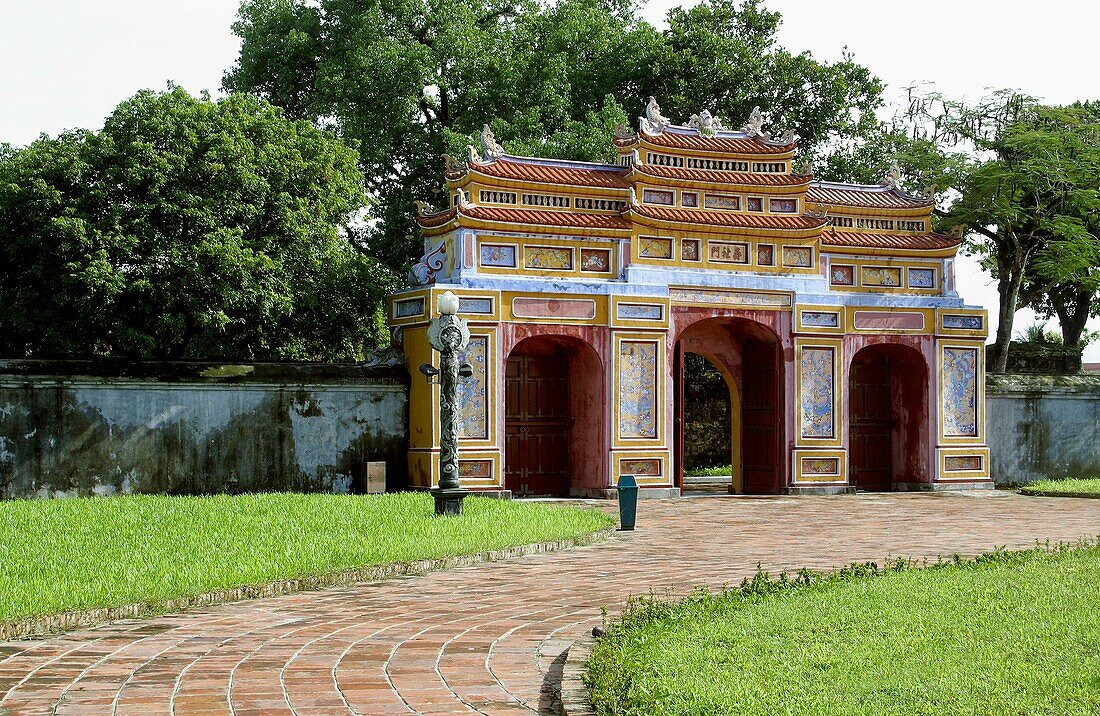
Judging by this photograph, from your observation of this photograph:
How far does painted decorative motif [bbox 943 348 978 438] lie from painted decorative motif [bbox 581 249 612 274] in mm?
6945

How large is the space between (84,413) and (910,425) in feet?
48.9

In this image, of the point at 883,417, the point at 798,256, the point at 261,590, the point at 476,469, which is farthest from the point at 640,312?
the point at 261,590

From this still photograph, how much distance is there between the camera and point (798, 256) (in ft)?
77.6

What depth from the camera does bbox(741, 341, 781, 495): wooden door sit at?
23.9m

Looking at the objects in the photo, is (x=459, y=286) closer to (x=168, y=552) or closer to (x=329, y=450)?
(x=329, y=450)

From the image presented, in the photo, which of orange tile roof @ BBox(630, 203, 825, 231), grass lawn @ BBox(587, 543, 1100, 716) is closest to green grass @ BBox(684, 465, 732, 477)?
orange tile roof @ BBox(630, 203, 825, 231)

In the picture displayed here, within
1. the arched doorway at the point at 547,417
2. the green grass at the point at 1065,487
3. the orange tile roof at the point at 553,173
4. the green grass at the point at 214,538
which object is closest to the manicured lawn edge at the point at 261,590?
the green grass at the point at 214,538

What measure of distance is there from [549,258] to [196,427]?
6.38 metres

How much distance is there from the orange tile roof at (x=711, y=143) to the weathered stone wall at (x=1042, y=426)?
6813 mm

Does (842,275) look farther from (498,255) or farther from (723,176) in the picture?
(498,255)

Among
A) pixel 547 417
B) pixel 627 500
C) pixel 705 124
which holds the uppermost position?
pixel 705 124

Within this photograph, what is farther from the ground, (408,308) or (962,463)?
(408,308)

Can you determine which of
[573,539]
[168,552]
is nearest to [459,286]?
[573,539]

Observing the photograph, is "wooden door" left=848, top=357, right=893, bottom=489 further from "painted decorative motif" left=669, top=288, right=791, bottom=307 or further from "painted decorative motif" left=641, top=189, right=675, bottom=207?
"painted decorative motif" left=641, top=189, right=675, bottom=207
